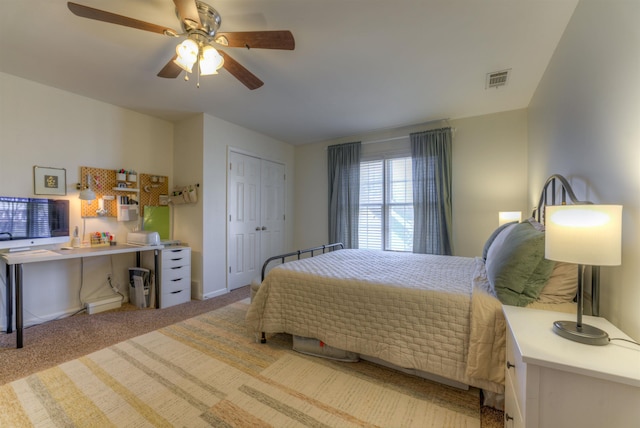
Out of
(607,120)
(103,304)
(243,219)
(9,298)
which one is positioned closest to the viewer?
(607,120)

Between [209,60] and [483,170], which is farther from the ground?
[209,60]

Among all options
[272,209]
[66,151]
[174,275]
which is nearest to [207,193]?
[174,275]

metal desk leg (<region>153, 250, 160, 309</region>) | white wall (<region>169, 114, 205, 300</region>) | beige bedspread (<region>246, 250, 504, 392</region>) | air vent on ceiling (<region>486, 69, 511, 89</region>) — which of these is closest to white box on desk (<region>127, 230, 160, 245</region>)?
metal desk leg (<region>153, 250, 160, 309</region>)

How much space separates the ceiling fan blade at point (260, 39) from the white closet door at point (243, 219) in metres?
2.24

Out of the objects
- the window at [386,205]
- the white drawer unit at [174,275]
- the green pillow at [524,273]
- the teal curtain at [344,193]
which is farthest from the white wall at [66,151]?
the green pillow at [524,273]

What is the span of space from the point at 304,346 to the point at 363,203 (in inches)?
106

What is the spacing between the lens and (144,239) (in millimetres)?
3014

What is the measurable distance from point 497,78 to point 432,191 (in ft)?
5.04

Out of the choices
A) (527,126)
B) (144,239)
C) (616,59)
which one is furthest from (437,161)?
(144,239)

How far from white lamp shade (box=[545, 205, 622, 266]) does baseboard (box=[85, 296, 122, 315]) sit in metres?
4.13

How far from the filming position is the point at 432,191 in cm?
364

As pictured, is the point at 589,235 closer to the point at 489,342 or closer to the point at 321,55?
the point at 489,342

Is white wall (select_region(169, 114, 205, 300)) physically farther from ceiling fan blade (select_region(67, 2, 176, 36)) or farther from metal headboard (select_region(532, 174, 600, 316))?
metal headboard (select_region(532, 174, 600, 316))

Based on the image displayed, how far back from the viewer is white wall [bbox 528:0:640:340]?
3.54 feet
